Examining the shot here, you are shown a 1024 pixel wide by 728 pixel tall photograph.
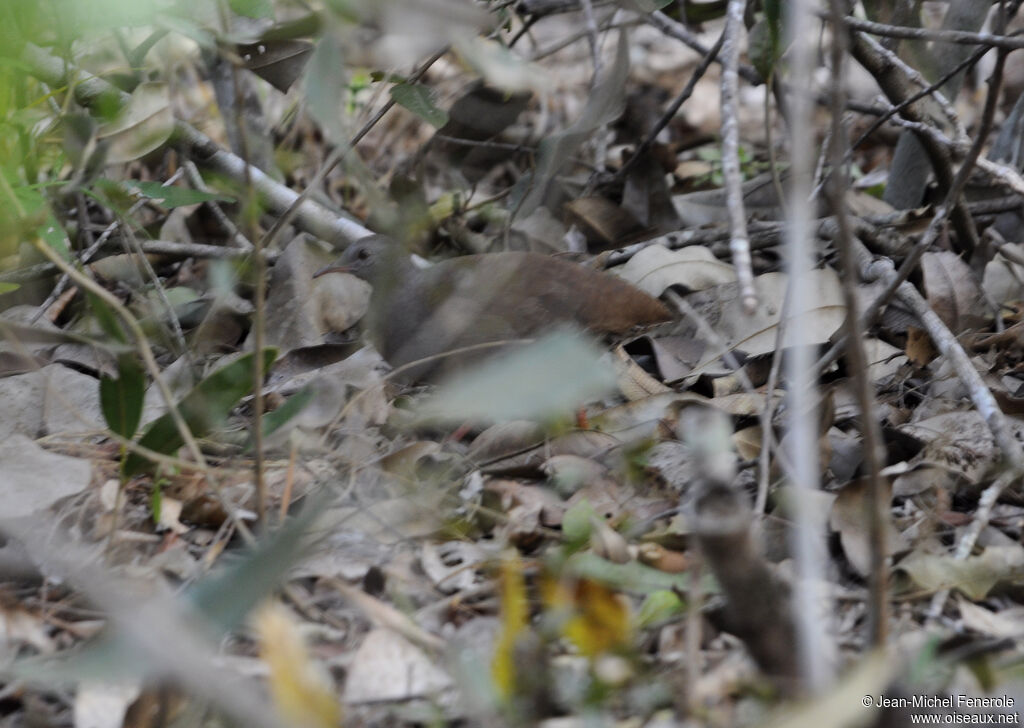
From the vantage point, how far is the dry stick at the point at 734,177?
4.11ft

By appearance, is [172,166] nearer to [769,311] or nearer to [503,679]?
[769,311]

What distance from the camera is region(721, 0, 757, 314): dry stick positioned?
4.11 feet

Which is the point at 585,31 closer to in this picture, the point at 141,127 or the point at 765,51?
the point at 765,51

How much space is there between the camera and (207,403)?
6.05 feet

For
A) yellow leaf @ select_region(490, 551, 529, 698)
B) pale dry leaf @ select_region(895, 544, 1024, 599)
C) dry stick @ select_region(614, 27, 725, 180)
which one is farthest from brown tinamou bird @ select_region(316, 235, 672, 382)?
yellow leaf @ select_region(490, 551, 529, 698)

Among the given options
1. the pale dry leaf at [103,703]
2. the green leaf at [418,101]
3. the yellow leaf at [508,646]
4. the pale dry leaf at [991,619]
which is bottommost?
the pale dry leaf at [103,703]

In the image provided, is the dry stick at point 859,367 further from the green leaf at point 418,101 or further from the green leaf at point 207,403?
the green leaf at point 418,101

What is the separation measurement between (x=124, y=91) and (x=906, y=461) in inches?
74.7

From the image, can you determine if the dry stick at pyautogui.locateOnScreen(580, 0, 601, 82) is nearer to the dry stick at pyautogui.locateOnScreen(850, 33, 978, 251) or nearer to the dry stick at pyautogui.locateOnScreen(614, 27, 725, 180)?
the dry stick at pyautogui.locateOnScreen(614, 27, 725, 180)

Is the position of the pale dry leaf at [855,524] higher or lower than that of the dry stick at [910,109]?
lower

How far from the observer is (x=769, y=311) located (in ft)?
8.32

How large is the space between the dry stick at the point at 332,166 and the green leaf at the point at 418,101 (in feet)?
0.14

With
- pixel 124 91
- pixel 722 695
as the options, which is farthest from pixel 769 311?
pixel 124 91

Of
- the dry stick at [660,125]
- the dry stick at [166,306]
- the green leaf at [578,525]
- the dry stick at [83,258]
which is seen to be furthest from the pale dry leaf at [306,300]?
the green leaf at [578,525]
